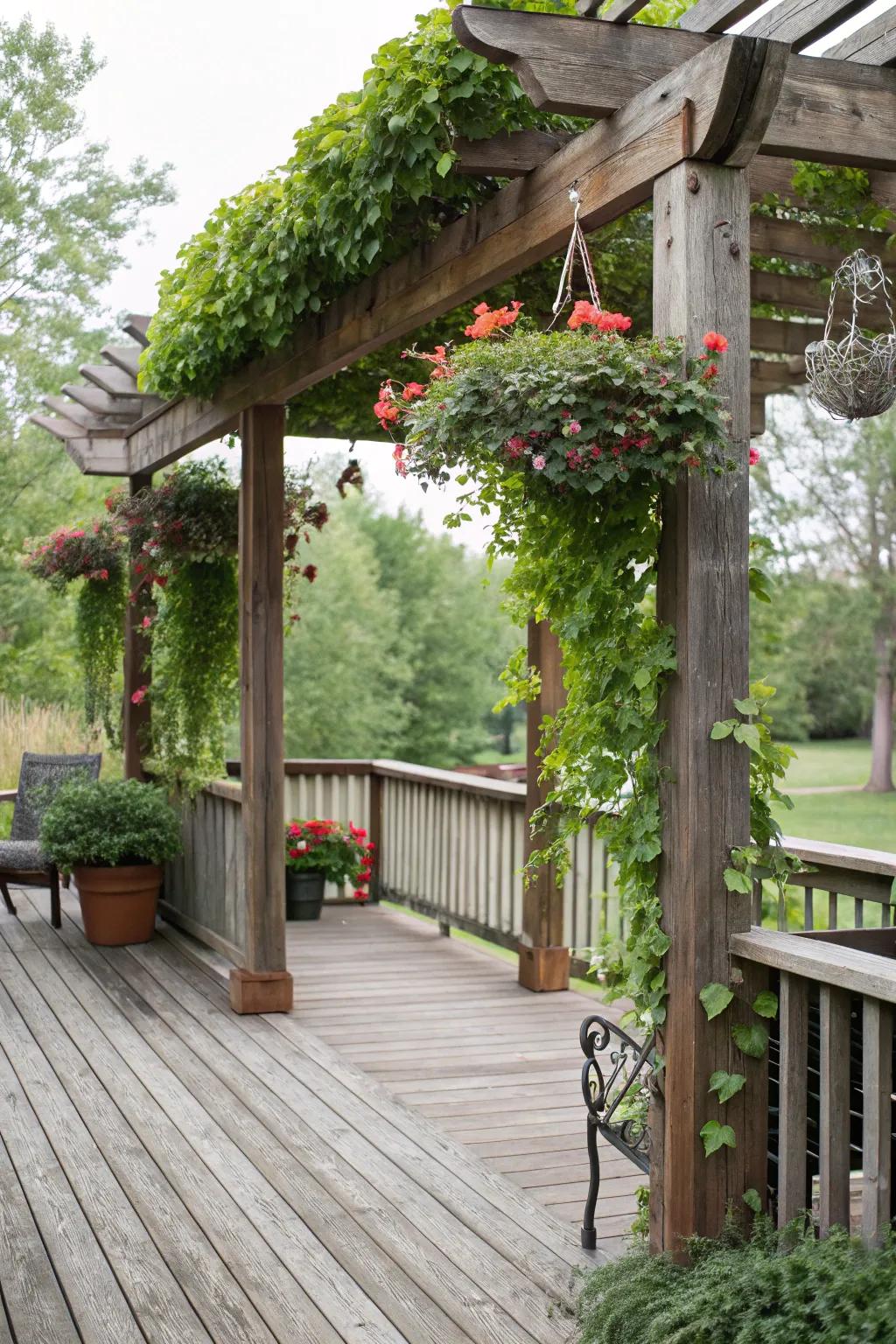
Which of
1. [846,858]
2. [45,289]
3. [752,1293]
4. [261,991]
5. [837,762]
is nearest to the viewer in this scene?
[752,1293]

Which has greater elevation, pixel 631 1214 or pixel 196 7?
pixel 196 7

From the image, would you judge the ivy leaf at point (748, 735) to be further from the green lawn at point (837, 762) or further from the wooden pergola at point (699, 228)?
the green lawn at point (837, 762)

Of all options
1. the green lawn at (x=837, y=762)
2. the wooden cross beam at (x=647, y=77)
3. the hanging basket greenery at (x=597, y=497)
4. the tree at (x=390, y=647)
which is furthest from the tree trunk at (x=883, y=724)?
the hanging basket greenery at (x=597, y=497)

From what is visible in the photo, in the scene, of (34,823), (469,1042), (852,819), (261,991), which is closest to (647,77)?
(469,1042)

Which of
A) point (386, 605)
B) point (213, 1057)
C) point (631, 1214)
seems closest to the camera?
point (631, 1214)

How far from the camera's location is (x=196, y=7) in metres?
29.2

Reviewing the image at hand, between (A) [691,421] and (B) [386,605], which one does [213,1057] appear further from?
(B) [386,605]

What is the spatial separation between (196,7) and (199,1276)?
102 ft

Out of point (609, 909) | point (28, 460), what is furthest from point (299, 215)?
point (28, 460)

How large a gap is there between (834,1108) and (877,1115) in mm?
157

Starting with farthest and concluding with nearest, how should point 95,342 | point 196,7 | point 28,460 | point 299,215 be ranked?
point 196,7 < point 95,342 < point 28,460 < point 299,215

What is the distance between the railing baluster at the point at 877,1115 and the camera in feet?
7.97

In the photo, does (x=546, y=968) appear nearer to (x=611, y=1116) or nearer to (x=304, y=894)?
(x=304, y=894)

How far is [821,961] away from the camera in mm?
2525
